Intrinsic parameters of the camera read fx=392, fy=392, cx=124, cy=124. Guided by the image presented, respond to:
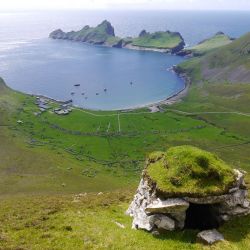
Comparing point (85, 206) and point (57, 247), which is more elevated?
point (57, 247)

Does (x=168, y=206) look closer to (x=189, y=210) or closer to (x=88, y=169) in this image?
(x=189, y=210)

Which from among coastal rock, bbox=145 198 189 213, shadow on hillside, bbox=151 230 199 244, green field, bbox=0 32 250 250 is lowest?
green field, bbox=0 32 250 250

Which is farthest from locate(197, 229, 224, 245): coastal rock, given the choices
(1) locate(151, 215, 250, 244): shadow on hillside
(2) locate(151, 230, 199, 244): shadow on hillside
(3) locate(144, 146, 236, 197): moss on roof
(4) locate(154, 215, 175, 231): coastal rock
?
(3) locate(144, 146, 236, 197): moss on roof

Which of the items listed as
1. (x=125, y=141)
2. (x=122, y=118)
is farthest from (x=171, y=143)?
(x=122, y=118)

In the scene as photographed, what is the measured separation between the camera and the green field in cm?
3058

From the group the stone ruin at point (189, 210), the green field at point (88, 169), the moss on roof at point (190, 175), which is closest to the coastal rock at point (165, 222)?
→ the stone ruin at point (189, 210)

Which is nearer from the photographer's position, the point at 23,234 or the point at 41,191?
the point at 23,234

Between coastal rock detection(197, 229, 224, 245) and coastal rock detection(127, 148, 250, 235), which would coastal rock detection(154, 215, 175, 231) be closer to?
coastal rock detection(127, 148, 250, 235)

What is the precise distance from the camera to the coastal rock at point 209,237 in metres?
29.2

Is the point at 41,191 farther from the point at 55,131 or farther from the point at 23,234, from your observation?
the point at 55,131

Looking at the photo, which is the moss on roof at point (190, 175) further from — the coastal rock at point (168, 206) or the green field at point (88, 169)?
the green field at point (88, 169)

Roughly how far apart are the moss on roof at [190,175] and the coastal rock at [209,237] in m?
2.94

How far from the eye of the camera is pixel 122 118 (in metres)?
194

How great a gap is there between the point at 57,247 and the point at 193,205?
12347 mm
